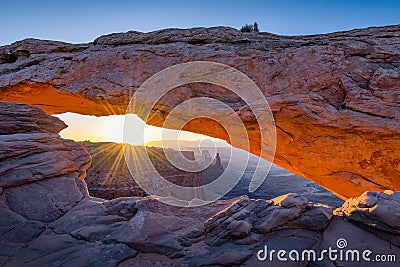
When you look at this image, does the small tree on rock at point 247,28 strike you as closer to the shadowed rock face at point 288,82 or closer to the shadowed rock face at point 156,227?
the shadowed rock face at point 288,82

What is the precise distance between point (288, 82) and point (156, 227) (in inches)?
312

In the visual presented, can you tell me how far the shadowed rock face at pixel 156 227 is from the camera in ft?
16.3

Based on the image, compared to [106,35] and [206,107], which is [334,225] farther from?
[106,35]

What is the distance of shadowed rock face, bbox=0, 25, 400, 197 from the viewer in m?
8.59

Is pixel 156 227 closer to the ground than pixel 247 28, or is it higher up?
closer to the ground

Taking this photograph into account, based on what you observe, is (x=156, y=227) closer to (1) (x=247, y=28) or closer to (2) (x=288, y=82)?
(2) (x=288, y=82)

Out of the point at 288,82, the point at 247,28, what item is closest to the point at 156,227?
the point at 288,82

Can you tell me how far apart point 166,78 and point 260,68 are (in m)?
4.54

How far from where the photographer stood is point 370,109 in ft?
27.6

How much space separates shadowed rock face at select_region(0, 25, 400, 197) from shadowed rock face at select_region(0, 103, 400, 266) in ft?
11.6

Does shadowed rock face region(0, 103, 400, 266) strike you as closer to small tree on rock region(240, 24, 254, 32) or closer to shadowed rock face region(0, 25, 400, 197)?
shadowed rock face region(0, 25, 400, 197)

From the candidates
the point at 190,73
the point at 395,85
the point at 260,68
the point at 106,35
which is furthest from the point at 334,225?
the point at 106,35

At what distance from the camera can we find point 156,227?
6129mm

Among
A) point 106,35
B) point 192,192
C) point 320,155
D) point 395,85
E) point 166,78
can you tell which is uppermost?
point 106,35
